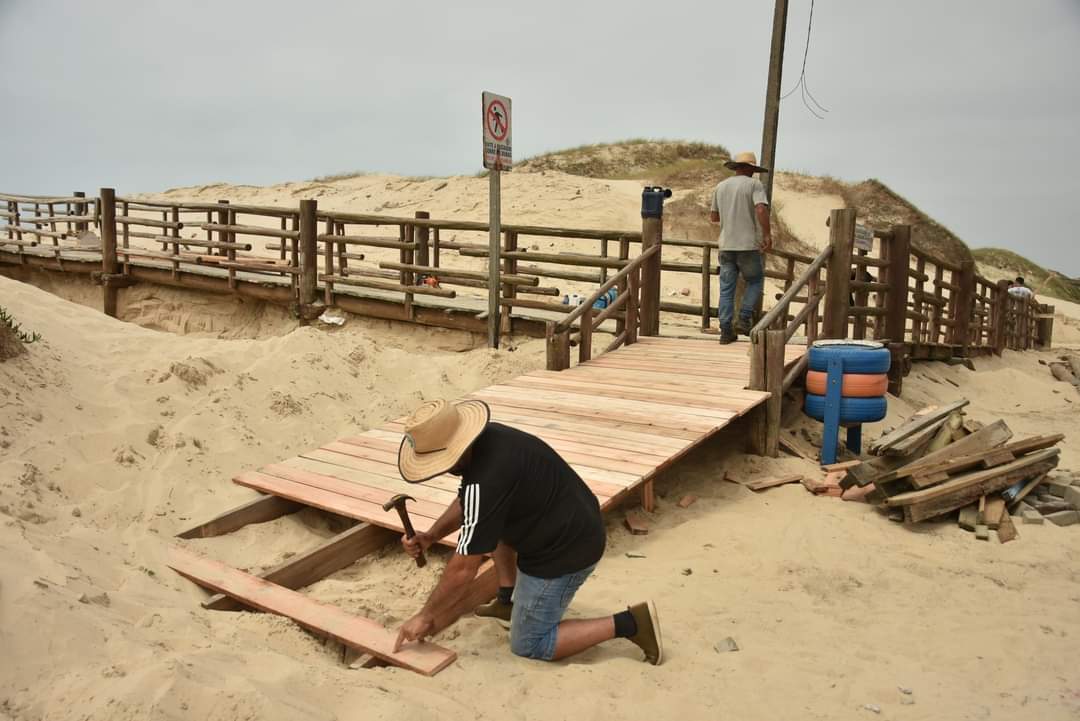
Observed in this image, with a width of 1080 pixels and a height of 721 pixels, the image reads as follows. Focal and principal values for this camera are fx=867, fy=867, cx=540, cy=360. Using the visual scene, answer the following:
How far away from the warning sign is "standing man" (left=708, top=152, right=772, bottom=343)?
225cm

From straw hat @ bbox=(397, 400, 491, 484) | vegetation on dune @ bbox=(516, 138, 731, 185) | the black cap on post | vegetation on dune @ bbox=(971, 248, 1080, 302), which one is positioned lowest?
vegetation on dune @ bbox=(971, 248, 1080, 302)

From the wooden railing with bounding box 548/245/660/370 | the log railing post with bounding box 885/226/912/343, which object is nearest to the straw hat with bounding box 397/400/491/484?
the wooden railing with bounding box 548/245/660/370

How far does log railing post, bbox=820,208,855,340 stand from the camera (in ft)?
25.9

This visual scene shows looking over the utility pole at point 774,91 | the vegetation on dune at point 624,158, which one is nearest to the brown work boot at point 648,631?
the utility pole at point 774,91

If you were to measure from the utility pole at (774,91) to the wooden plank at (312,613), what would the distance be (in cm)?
755

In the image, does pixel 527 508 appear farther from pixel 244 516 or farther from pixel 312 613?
pixel 244 516

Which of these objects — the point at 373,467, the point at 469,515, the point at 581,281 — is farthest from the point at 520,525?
the point at 581,281

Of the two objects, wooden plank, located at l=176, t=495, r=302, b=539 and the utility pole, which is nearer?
wooden plank, located at l=176, t=495, r=302, b=539

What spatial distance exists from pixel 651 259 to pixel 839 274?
6.32 feet

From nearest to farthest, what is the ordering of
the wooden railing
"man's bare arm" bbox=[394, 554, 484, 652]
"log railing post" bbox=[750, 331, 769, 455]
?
"man's bare arm" bbox=[394, 554, 484, 652] < "log railing post" bbox=[750, 331, 769, 455] < the wooden railing

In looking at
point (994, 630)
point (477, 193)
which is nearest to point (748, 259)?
point (994, 630)

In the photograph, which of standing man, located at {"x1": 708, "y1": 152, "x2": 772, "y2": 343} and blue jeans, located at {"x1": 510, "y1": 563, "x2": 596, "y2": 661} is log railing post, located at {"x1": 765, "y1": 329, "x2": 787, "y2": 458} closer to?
standing man, located at {"x1": 708, "y1": 152, "x2": 772, "y2": 343}

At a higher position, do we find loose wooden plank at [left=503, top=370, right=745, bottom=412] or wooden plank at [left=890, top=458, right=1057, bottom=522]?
loose wooden plank at [left=503, top=370, right=745, bottom=412]

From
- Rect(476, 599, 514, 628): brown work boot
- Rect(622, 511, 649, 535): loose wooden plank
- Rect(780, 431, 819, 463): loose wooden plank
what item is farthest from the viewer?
Rect(780, 431, 819, 463): loose wooden plank
